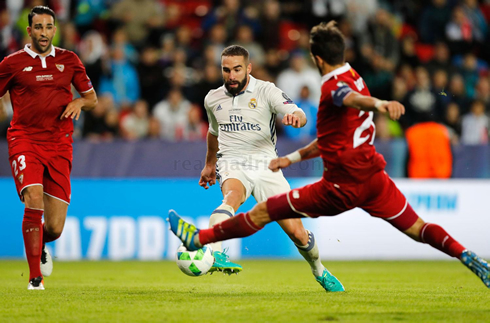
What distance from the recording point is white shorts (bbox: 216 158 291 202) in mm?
7602

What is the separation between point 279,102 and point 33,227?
278 cm

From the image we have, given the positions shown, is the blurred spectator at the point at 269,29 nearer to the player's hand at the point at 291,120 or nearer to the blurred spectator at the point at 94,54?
the blurred spectator at the point at 94,54

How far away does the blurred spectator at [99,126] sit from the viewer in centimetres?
1338

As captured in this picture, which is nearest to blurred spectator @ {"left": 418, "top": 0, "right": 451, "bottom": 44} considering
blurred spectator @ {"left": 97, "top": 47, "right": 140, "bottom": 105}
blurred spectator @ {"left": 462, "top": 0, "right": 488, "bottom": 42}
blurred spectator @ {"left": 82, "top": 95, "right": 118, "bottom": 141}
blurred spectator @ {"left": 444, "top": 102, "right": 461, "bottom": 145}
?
blurred spectator @ {"left": 462, "top": 0, "right": 488, "bottom": 42}

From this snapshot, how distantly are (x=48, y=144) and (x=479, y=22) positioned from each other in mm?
12588

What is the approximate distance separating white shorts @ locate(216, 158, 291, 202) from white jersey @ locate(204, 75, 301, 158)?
10cm

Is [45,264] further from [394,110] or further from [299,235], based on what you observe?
[394,110]

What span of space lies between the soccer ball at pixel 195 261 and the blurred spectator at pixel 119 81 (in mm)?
7967

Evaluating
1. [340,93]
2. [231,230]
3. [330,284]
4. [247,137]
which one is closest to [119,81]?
[247,137]

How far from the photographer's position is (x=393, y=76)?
51.2 feet

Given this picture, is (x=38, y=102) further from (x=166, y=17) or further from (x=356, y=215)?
(x=166, y=17)

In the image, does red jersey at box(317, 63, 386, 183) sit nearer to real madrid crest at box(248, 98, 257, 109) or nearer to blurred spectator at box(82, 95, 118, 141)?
real madrid crest at box(248, 98, 257, 109)

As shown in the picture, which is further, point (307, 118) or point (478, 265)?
point (307, 118)

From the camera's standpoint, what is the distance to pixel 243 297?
22.6 ft
